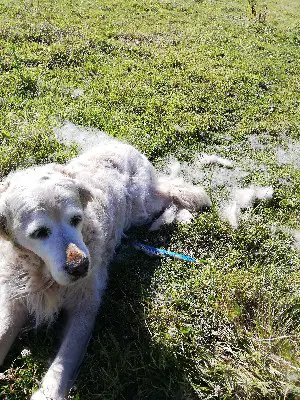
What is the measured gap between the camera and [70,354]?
362 cm

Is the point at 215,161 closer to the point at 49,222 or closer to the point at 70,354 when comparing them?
the point at 49,222

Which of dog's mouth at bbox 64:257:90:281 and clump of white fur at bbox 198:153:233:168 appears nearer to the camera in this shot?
dog's mouth at bbox 64:257:90:281

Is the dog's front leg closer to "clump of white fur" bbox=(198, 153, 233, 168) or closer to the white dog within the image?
the white dog

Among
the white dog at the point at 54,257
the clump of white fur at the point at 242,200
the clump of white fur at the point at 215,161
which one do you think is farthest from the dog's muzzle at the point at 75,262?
the clump of white fur at the point at 215,161

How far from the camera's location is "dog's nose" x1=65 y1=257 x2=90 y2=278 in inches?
133

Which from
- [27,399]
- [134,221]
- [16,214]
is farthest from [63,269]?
[134,221]

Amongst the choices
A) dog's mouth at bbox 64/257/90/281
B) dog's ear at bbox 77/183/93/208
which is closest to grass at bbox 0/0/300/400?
dog's mouth at bbox 64/257/90/281

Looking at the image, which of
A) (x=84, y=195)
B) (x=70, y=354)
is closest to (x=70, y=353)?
(x=70, y=354)

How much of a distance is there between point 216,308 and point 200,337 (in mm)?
327

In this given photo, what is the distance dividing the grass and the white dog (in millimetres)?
173

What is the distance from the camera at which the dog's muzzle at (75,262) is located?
3.39 m

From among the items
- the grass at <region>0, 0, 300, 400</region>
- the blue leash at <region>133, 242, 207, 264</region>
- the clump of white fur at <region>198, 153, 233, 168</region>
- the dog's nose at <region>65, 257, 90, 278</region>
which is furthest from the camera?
the clump of white fur at <region>198, 153, 233, 168</region>

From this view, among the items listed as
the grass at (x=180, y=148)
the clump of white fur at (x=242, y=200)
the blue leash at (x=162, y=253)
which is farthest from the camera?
the clump of white fur at (x=242, y=200)

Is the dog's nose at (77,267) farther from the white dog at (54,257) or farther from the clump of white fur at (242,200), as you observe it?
the clump of white fur at (242,200)
